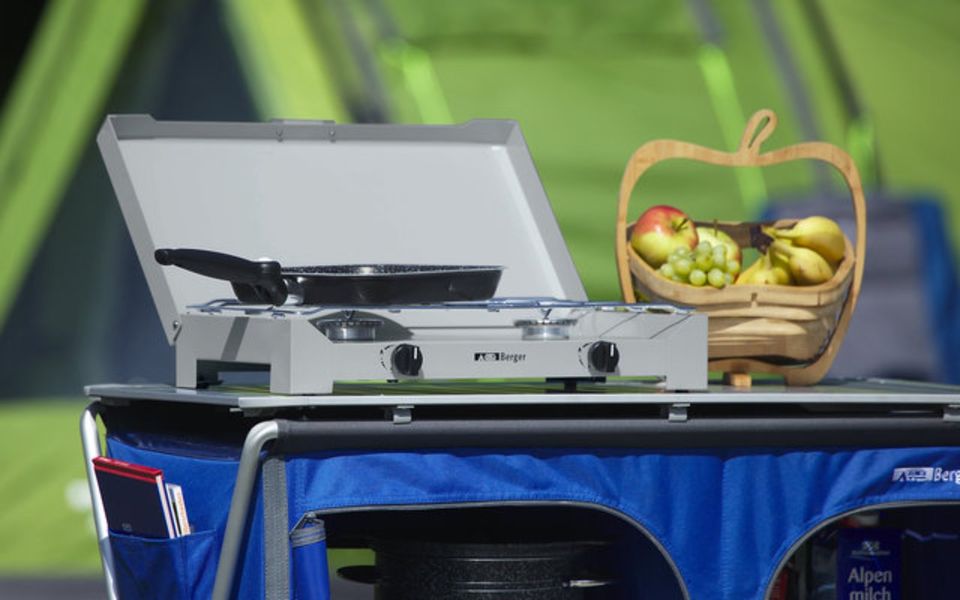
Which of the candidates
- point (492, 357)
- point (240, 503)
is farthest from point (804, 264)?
point (240, 503)

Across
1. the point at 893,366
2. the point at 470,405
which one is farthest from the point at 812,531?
the point at 893,366

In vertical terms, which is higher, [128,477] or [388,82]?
[388,82]

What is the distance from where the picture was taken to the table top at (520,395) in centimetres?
217

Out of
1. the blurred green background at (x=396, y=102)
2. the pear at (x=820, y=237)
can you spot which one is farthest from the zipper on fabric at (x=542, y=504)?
the blurred green background at (x=396, y=102)

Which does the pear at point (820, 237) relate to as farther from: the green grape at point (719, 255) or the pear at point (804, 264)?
the green grape at point (719, 255)

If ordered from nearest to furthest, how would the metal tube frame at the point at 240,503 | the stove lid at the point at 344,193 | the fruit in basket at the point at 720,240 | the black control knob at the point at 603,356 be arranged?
the metal tube frame at the point at 240,503 < the black control knob at the point at 603,356 < the stove lid at the point at 344,193 < the fruit in basket at the point at 720,240

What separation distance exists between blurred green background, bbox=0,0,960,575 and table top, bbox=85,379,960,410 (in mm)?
2418

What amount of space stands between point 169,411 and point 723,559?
0.81 meters

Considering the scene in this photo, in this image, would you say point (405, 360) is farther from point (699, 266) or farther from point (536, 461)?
point (699, 266)

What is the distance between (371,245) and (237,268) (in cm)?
45

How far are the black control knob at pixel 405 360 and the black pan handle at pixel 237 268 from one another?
0.18 metres

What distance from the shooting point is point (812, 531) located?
2.40 meters

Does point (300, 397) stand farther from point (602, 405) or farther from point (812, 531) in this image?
point (812, 531)

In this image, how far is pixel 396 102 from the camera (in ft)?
16.5
